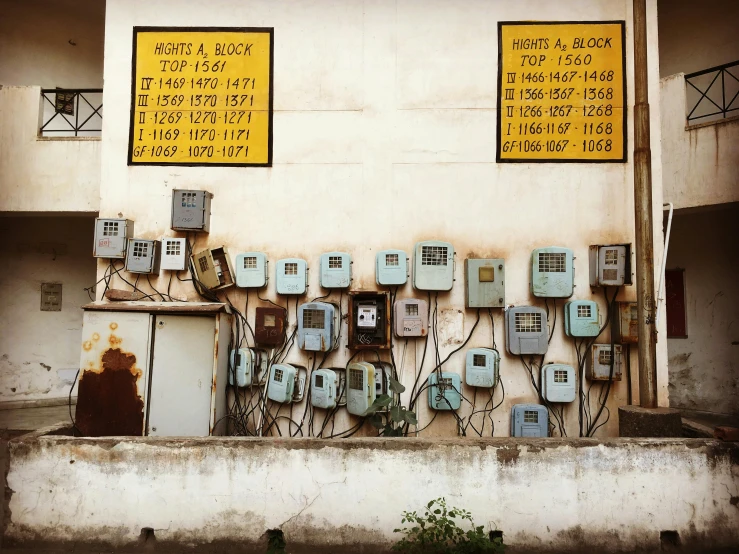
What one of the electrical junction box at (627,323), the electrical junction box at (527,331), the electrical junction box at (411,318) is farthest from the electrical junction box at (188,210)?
the electrical junction box at (627,323)

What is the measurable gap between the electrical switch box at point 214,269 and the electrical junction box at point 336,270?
1039 millimetres

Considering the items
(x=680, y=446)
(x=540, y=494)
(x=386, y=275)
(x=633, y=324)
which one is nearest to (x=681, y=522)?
(x=680, y=446)

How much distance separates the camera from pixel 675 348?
7.86m

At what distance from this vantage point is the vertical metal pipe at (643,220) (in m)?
4.61

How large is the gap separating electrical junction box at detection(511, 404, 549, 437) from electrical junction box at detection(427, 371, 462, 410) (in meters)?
0.62

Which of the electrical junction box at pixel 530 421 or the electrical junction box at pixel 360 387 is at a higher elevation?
the electrical junction box at pixel 360 387

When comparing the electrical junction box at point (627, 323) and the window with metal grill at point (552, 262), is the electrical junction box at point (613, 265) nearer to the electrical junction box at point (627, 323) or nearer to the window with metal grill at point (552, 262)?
the electrical junction box at point (627, 323)

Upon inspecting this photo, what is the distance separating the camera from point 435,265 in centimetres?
495

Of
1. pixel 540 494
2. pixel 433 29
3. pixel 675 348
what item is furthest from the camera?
pixel 675 348

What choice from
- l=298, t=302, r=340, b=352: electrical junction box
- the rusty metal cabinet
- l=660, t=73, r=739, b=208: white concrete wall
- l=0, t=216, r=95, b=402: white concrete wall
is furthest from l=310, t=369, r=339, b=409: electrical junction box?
l=0, t=216, r=95, b=402: white concrete wall

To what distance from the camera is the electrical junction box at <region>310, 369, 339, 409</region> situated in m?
4.86

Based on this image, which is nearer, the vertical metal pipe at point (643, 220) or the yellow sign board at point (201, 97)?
the vertical metal pipe at point (643, 220)

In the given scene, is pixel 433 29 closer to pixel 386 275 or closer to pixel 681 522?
pixel 386 275

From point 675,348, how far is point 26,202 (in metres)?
10.4
